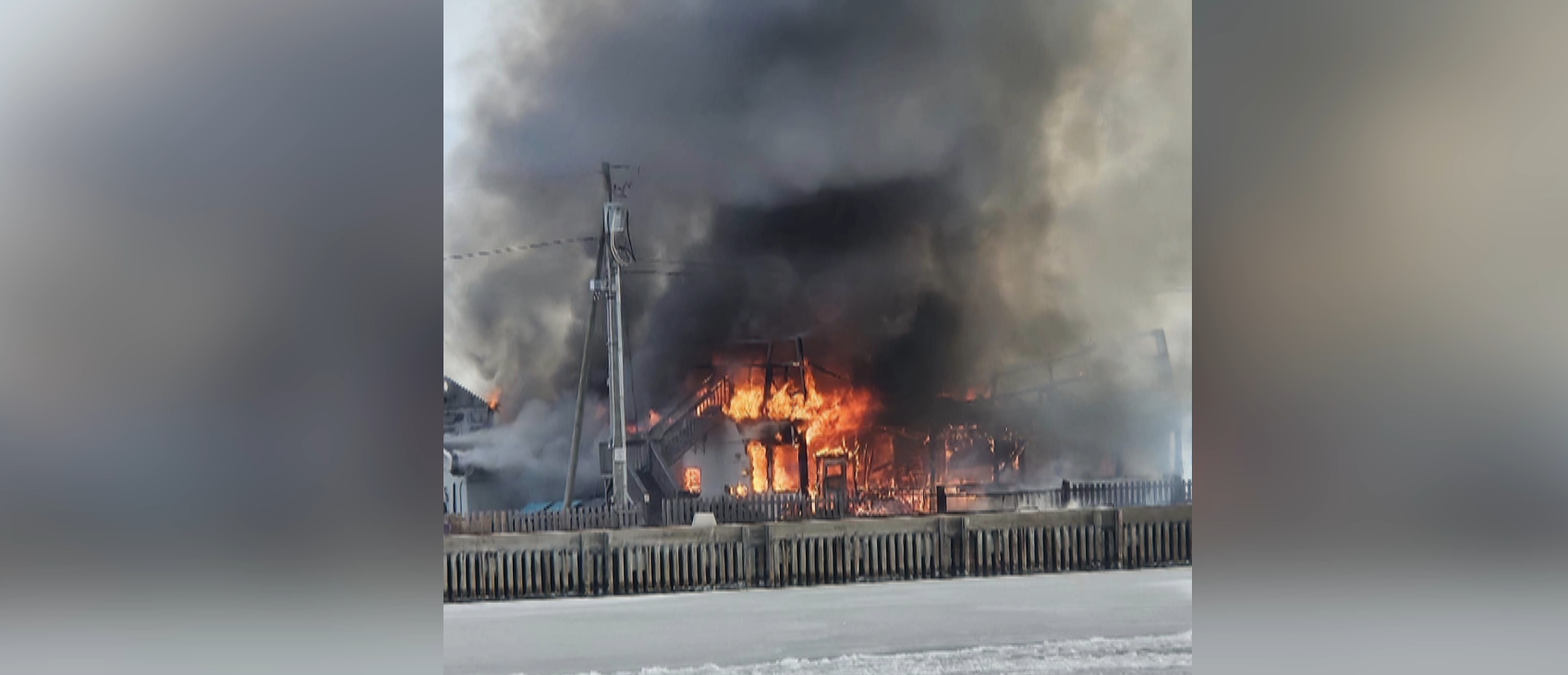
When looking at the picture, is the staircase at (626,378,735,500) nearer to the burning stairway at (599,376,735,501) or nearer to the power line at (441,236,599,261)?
the burning stairway at (599,376,735,501)

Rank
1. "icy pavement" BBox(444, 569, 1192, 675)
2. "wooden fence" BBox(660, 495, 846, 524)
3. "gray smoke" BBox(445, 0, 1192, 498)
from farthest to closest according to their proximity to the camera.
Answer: "wooden fence" BBox(660, 495, 846, 524) < "gray smoke" BBox(445, 0, 1192, 498) < "icy pavement" BBox(444, 569, 1192, 675)

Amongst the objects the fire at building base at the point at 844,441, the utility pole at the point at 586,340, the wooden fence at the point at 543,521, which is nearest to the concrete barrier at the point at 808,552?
the wooden fence at the point at 543,521

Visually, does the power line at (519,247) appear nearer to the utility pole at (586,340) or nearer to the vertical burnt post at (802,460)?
the utility pole at (586,340)

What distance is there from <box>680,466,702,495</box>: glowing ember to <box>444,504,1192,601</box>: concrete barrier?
0.20 m

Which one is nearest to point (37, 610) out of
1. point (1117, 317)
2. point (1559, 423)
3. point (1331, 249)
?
point (1117, 317)

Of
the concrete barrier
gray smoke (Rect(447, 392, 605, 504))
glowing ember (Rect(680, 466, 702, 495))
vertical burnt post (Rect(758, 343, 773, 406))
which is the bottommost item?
the concrete barrier

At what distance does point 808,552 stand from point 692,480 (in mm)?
708

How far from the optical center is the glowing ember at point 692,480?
6047 mm

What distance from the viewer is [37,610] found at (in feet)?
16.4

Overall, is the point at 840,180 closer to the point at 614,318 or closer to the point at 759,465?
the point at 614,318

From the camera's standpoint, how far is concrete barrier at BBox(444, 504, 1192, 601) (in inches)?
229

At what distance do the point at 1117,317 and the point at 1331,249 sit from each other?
1090mm

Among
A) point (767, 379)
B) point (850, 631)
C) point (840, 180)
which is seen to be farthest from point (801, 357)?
point (850, 631)

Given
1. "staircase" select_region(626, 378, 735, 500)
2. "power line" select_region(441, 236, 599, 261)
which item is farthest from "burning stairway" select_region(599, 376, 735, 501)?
"power line" select_region(441, 236, 599, 261)
